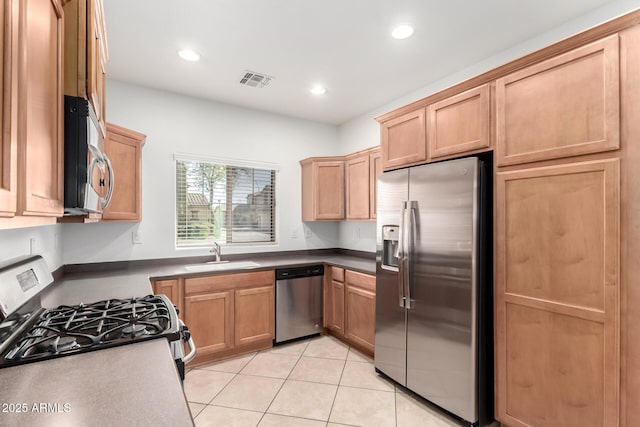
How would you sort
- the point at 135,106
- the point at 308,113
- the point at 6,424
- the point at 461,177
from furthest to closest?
the point at 308,113 < the point at 135,106 < the point at 461,177 < the point at 6,424

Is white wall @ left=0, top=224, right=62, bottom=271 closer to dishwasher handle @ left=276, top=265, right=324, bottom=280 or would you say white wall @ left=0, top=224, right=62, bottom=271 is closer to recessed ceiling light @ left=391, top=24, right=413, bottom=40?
dishwasher handle @ left=276, top=265, right=324, bottom=280

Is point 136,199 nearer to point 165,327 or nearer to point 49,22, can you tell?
point 165,327

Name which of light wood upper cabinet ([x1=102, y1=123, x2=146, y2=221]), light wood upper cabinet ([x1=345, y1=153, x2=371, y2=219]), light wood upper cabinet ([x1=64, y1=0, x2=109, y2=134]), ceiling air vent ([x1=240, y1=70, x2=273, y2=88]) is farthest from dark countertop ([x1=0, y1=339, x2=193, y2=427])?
light wood upper cabinet ([x1=345, y1=153, x2=371, y2=219])

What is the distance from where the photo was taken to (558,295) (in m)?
1.73

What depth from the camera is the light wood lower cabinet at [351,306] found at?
3.06 metres

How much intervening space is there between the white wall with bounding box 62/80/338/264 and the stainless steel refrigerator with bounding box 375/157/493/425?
1776 millimetres

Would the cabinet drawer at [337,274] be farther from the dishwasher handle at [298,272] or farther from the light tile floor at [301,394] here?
the light tile floor at [301,394]

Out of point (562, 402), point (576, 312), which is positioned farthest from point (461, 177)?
point (562, 402)

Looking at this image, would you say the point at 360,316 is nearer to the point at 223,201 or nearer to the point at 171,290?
the point at 171,290

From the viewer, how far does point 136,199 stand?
2.88 meters

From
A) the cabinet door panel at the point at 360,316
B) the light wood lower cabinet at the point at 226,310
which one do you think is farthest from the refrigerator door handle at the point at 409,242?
the light wood lower cabinet at the point at 226,310

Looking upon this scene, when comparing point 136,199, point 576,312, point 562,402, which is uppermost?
point 136,199

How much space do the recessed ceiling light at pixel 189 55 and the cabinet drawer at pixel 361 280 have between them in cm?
247

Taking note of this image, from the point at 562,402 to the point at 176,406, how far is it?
201 cm
